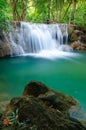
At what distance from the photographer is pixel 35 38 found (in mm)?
14906

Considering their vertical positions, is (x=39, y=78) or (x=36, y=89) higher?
(x=36, y=89)

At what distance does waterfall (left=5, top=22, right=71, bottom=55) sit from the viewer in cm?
1354

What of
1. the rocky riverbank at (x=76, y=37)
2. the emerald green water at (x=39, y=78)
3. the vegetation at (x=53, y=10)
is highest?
the vegetation at (x=53, y=10)

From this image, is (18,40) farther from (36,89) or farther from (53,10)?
(53,10)

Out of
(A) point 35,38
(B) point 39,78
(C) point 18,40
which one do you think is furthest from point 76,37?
(B) point 39,78

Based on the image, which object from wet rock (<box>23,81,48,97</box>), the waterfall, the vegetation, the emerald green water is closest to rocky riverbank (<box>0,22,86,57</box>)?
the waterfall

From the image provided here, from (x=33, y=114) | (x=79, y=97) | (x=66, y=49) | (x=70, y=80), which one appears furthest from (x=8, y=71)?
(x=66, y=49)

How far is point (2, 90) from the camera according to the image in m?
5.88

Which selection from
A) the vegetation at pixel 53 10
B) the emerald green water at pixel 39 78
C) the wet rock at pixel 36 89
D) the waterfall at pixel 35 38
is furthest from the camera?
the vegetation at pixel 53 10

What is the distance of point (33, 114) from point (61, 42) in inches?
574

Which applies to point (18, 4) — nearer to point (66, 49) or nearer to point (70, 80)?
point (66, 49)

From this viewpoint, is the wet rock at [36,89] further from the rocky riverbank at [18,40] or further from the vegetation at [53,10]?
the vegetation at [53,10]

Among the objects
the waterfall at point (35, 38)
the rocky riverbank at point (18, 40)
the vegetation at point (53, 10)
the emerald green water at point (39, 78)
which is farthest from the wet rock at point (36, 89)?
the vegetation at point (53, 10)

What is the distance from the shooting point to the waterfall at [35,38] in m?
13.5
